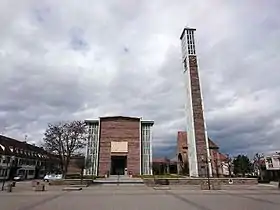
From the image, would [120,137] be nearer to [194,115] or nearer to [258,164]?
[194,115]

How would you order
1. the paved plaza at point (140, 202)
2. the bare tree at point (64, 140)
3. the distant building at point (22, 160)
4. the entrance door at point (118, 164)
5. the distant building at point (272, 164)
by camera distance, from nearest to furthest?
the paved plaza at point (140, 202) < the bare tree at point (64, 140) < the distant building at point (22, 160) < the distant building at point (272, 164) < the entrance door at point (118, 164)

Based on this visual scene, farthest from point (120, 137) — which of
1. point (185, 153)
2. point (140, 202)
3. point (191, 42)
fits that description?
point (140, 202)

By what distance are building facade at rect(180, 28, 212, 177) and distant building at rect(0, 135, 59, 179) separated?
89.6 feet

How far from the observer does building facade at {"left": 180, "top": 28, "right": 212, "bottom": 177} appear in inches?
2085

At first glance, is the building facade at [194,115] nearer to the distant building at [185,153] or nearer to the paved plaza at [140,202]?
the distant building at [185,153]

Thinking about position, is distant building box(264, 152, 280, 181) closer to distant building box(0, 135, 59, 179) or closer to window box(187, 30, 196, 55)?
window box(187, 30, 196, 55)

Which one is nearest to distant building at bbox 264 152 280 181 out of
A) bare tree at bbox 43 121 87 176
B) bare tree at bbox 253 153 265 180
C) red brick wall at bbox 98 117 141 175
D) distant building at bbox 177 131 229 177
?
bare tree at bbox 253 153 265 180

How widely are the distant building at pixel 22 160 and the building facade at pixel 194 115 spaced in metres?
27.3

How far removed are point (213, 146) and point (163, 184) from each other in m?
58.2

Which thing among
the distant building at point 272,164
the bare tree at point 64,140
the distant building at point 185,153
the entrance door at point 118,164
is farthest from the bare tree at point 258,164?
the bare tree at point 64,140

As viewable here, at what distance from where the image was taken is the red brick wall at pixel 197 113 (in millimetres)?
53031

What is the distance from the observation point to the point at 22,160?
77.4 m

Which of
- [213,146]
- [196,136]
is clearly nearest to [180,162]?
[213,146]

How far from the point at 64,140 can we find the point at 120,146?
31.3m
